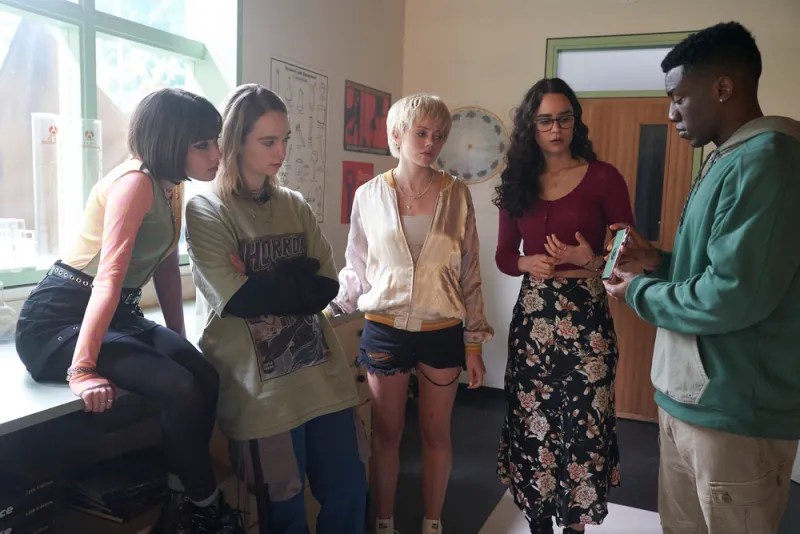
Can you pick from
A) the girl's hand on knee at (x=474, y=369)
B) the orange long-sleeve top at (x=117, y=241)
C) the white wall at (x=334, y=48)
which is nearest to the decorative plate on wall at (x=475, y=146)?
the white wall at (x=334, y=48)

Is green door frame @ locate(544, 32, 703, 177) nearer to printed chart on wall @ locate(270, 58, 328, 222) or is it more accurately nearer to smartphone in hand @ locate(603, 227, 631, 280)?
printed chart on wall @ locate(270, 58, 328, 222)

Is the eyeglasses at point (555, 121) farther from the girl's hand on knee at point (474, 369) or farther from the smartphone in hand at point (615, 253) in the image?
the girl's hand on knee at point (474, 369)

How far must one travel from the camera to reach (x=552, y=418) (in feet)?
6.26

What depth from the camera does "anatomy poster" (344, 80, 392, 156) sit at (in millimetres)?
3340

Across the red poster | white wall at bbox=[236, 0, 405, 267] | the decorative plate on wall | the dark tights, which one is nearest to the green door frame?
the decorative plate on wall

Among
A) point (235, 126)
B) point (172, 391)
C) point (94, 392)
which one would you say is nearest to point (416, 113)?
point (235, 126)

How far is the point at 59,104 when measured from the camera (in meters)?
2.12

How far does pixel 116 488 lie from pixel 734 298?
1.48 metres

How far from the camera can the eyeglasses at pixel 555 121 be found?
6.07 ft

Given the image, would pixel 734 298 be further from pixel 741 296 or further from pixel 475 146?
pixel 475 146

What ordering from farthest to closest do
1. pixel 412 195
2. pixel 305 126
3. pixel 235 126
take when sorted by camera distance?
pixel 305 126 < pixel 412 195 < pixel 235 126

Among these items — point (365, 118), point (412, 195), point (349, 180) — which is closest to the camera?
point (412, 195)

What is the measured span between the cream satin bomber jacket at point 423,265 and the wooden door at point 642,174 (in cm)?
194

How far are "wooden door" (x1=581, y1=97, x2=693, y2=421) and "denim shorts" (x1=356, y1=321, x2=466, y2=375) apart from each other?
2.02 m
